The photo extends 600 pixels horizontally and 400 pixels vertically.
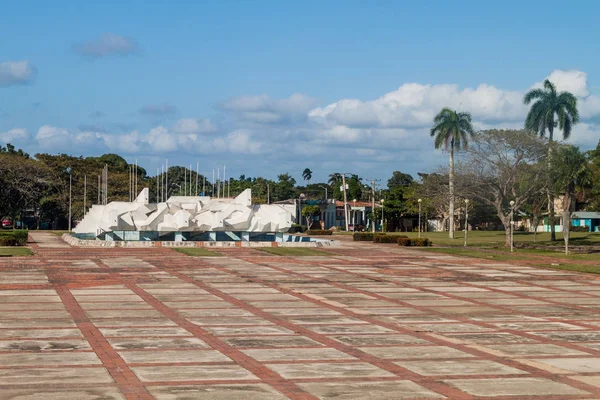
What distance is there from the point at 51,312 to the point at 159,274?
11863mm

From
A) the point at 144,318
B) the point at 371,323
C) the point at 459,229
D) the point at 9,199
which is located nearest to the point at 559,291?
the point at 371,323

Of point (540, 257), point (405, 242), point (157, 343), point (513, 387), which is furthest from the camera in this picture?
point (405, 242)

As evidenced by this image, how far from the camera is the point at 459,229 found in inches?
3971

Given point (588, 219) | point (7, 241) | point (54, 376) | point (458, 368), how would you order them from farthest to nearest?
point (588, 219) → point (7, 241) → point (458, 368) → point (54, 376)

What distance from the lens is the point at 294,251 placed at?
50469mm

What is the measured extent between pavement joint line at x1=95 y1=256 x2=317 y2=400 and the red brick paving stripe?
2052mm

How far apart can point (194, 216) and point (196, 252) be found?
11065 millimetres

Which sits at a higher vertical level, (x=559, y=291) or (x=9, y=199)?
(x=9, y=199)

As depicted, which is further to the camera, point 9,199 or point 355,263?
point 9,199

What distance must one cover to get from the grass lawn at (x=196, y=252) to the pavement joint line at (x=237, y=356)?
1996 cm

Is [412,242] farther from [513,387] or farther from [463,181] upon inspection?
[513,387]

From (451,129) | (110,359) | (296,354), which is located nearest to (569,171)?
(451,129)


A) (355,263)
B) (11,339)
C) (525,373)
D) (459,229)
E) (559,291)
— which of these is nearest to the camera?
(525,373)

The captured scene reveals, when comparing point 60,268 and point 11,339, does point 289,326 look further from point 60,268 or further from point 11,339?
point 60,268
